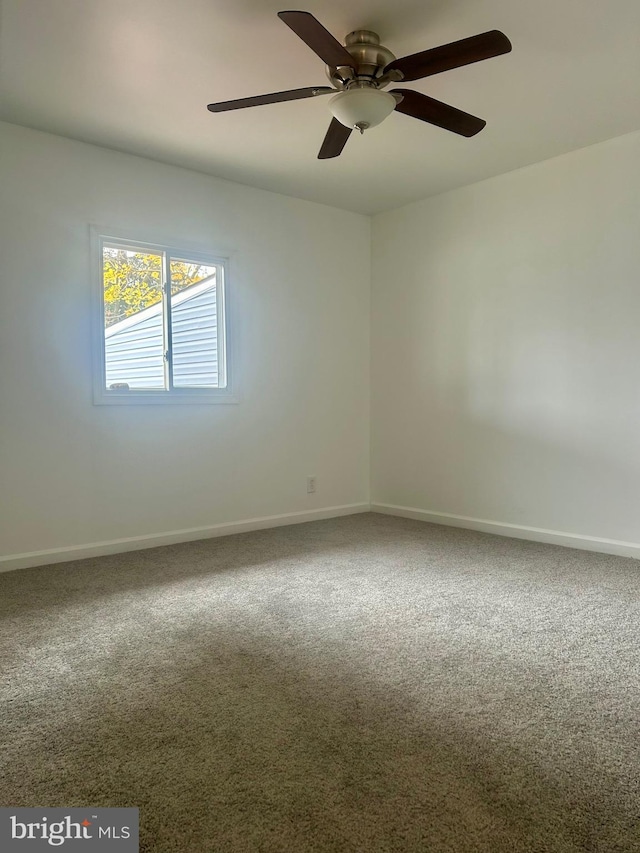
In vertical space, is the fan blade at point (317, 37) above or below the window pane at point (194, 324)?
above

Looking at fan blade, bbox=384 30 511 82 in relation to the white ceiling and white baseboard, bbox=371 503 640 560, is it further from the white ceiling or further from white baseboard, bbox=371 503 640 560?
white baseboard, bbox=371 503 640 560

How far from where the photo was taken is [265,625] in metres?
2.38

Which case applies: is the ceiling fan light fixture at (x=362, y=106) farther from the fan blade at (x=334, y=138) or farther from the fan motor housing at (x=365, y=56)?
the fan blade at (x=334, y=138)

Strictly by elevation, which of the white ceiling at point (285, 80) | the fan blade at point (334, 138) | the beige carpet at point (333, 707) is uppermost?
the white ceiling at point (285, 80)

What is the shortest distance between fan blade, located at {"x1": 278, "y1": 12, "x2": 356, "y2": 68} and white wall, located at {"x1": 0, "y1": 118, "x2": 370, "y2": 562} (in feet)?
6.42

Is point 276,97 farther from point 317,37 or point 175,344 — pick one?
point 175,344

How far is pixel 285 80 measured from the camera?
9.13 ft

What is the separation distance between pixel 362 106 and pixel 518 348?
2193 millimetres

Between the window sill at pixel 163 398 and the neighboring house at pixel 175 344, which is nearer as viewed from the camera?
the window sill at pixel 163 398

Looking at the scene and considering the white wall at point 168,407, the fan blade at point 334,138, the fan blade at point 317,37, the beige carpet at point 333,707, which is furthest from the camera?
the white wall at point 168,407

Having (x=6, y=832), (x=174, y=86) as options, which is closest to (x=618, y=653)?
(x=6, y=832)

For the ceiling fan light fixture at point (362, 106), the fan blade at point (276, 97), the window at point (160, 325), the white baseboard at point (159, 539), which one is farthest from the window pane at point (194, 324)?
the ceiling fan light fixture at point (362, 106)

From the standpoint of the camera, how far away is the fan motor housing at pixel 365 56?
2.39 m

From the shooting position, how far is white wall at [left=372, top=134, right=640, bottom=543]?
11.6 ft
